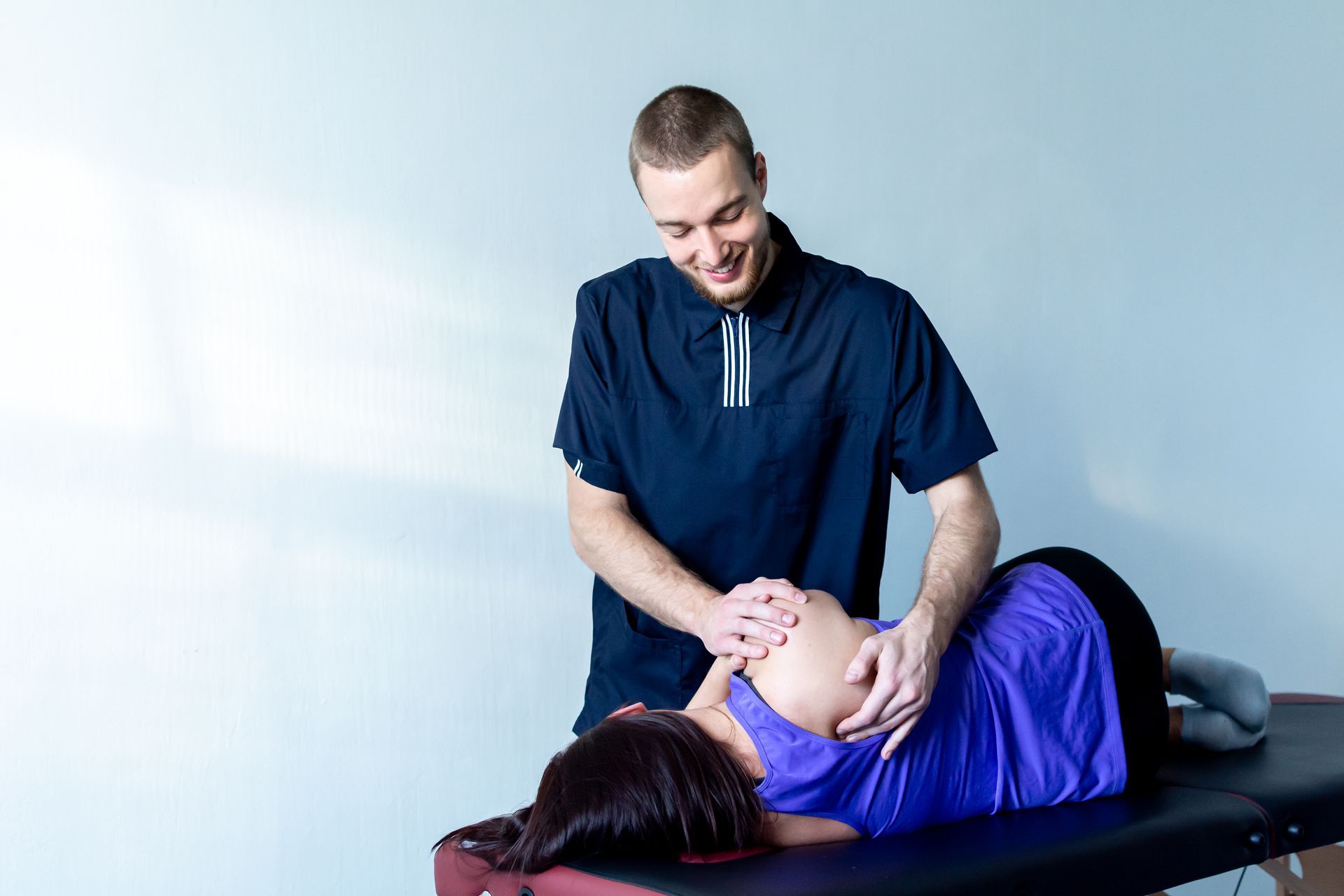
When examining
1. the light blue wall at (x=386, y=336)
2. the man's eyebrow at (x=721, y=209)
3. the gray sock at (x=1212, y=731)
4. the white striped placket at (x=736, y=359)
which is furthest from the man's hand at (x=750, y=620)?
the light blue wall at (x=386, y=336)

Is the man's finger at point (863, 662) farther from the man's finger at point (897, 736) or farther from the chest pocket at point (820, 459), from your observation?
the chest pocket at point (820, 459)

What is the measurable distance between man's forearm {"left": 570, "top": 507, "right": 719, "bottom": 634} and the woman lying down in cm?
11

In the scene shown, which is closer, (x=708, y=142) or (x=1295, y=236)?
(x=708, y=142)

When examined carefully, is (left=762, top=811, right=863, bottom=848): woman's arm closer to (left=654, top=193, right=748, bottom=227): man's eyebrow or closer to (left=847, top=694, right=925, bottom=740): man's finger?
(left=847, top=694, right=925, bottom=740): man's finger

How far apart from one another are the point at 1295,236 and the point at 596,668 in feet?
8.02

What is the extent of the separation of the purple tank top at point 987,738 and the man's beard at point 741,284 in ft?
1.70

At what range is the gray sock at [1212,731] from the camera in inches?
69.0

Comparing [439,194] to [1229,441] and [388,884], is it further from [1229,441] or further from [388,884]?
[1229,441]

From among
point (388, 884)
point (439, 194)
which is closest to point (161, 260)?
point (439, 194)

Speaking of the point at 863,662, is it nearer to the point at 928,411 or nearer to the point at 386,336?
the point at 928,411

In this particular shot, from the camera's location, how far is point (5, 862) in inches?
77.5

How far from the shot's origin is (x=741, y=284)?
5.52 feet

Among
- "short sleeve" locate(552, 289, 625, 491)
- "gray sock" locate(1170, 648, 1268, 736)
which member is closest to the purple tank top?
"gray sock" locate(1170, 648, 1268, 736)

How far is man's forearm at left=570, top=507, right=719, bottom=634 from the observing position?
162 cm
